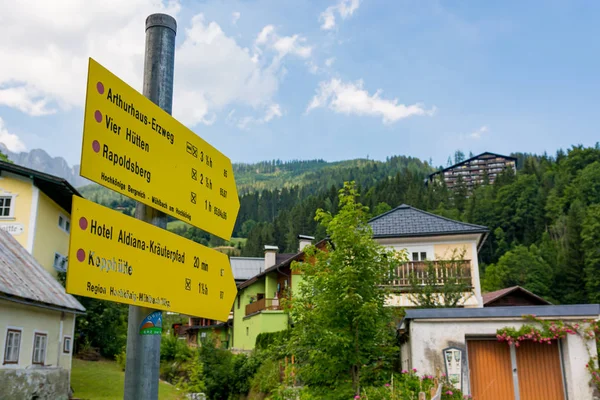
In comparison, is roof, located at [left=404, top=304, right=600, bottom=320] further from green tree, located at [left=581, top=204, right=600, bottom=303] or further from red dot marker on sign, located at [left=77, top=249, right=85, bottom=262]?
green tree, located at [left=581, top=204, right=600, bottom=303]

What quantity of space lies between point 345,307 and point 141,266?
1053 cm

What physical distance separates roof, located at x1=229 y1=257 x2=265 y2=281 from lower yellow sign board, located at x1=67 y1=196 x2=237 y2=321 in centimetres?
5327

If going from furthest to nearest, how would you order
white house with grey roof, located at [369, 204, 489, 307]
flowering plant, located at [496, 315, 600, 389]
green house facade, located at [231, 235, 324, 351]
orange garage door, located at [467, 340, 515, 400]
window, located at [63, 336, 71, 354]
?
green house facade, located at [231, 235, 324, 351] < white house with grey roof, located at [369, 204, 489, 307] < window, located at [63, 336, 71, 354] < orange garage door, located at [467, 340, 515, 400] < flowering plant, located at [496, 315, 600, 389]

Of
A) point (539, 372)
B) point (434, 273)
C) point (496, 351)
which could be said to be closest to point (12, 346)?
point (496, 351)

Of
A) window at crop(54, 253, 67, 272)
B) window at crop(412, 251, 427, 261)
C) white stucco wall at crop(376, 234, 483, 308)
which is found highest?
white stucco wall at crop(376, 234, 483, 308)

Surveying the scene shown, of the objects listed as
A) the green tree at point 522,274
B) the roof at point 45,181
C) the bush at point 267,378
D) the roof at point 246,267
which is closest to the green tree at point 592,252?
the green tree at point 522,274

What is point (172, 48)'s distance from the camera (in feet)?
11.4

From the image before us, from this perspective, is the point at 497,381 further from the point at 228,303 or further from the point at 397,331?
the point at 228,303

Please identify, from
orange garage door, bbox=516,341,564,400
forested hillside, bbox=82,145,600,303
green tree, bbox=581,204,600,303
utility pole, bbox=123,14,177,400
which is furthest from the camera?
forested hillside, bbox=82,145,600,303

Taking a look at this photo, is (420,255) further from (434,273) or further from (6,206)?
(6,206)

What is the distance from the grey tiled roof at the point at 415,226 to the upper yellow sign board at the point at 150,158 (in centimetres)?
2245

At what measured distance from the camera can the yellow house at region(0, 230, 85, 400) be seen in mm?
14656

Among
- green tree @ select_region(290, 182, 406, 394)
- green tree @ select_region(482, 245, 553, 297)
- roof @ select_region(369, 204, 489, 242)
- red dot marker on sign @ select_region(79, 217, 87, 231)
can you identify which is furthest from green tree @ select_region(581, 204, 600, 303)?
red dot marker on sign @ select_region(79, 217, 87, 231)

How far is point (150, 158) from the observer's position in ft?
10.3
